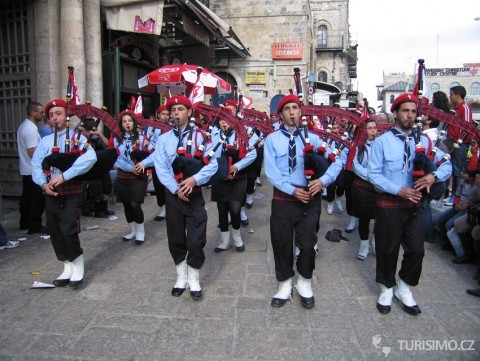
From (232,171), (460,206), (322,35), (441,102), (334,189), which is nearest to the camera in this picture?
(232,171)

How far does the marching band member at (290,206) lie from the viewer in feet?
12.0

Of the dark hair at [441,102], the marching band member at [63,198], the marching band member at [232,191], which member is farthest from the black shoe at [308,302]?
the dark hair at [441,102]

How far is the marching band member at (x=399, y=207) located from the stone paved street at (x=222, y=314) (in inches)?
12.2

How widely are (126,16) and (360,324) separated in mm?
8350

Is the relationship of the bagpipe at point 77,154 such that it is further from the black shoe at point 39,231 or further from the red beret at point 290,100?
the black shoe at point 39,231

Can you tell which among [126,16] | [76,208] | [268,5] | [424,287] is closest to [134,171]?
[76,208]

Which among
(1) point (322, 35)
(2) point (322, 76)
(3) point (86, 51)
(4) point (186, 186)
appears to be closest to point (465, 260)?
(4) point (186, 186)

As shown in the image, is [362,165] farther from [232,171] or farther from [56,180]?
[56,180]

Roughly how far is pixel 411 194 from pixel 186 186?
2024 mm

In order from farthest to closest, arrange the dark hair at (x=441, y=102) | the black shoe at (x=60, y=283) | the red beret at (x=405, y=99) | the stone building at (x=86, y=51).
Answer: the stone building at (x=86, y=51)
the dark hair at (x=441, y=102)
the black shoe at (x=60, y=283)
the red beret at (x=405, y=99)

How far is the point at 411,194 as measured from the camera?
3.33m

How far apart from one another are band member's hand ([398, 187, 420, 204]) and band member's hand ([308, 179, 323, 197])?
697mm

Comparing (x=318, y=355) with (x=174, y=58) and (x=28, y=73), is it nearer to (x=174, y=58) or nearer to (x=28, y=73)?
(x=28, y=73)

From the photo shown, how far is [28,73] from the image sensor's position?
26.0 ft
